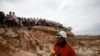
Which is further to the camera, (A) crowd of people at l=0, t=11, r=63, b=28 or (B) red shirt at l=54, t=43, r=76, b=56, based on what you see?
(A) crowd of people at l=0, t=11, r=63, b=28

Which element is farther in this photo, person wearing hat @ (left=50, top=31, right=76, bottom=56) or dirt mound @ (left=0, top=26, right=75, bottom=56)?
dirt mound @ (left=0, top=26, right=75, bottom=56)

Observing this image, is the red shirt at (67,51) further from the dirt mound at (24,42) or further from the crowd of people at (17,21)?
the crowd of people at (17,21)

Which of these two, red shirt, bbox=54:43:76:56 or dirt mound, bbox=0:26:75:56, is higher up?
red shirt, bbox=54:43:76:56

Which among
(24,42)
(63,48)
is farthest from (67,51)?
(24,42)

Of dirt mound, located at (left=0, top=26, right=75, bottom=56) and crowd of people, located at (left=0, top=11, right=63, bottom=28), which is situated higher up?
crowd of people, located at (left=0, top=11, right=63, bottom=28)

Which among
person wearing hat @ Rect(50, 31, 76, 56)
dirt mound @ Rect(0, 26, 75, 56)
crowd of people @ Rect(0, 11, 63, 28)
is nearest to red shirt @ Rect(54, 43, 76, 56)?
person wearing hat @ Rect(50, 31, 76, 56)

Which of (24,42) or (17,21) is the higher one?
(17,21)

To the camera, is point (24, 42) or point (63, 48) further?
point (24, 42)

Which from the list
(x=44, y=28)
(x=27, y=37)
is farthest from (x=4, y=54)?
(x=44, y=28)

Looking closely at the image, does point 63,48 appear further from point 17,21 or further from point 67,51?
point 17,21

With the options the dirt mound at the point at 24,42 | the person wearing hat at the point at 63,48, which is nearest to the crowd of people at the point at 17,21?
the dirt mound at the point at 24,42

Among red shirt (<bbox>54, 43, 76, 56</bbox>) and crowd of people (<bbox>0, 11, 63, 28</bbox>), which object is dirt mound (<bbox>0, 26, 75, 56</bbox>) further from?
red shirt (<bbox>54, 43, 76, 56</bbox>)

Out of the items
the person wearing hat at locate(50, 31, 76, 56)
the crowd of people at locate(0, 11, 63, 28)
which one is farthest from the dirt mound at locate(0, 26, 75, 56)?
the person wearing hat at locate(50, 31, 76, 56)

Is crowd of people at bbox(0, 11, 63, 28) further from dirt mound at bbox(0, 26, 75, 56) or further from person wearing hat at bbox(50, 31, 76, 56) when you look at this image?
person wearing hat at bbox(50, 31, 76, 56)
